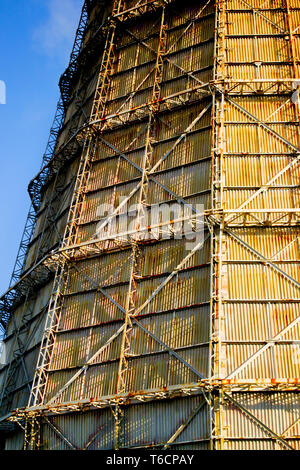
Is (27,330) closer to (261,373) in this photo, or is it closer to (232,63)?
(261,373)

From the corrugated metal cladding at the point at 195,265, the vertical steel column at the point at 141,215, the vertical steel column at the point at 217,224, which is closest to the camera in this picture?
the vertical steel column at the point at 217,224

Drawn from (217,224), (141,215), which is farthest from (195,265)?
(141,215)

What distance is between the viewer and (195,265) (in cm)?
2005

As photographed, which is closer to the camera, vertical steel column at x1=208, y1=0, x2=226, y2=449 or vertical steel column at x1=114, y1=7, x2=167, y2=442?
vertical steel column at x1=208, y1=0, x2=226, y2=449

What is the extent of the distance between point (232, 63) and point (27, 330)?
15114 mm

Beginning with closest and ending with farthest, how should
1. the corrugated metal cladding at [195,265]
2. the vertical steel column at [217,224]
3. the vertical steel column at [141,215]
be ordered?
the vertical steel column at [217,224] < the corrugated metal cladding at [195,265] < the vertical steel column at [141,215]

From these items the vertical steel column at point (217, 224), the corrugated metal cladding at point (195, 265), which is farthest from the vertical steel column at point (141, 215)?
the vertical steel column at point (217, 224)

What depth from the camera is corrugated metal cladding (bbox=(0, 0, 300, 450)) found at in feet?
58.2

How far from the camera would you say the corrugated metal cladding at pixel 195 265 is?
58.2 feet

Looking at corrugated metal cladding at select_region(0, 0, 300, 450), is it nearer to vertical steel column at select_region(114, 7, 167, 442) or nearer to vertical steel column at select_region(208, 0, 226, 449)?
vertical steel column at select_region(208, 0, 226, 449)

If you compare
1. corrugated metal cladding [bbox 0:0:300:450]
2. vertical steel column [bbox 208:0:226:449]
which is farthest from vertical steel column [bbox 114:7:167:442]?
vertical steel column [bbox 208:0:226:449]

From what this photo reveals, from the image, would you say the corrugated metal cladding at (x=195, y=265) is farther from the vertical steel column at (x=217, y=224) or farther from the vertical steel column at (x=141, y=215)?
the vertical steel column at (x=141, y=215)

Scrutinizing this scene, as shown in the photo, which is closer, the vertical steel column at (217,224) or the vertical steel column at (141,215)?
the vertical steel column at (217,224)

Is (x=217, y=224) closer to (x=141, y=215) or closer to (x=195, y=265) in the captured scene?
(x=195, y=265)
